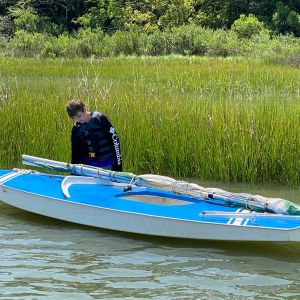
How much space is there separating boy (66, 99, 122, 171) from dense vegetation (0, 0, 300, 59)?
19416 mm

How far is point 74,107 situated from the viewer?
835 centimetres

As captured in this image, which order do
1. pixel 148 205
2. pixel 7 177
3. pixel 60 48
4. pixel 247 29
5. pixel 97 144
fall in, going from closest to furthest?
1. pixel 148 205
2. pixel 97 144
3. pixel 7 177
4. pixel 60 48
5. pixel 247 29

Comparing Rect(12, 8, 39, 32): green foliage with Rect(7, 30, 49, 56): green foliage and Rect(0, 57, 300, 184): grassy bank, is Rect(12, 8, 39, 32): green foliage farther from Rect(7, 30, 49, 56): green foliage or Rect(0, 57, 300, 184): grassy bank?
Rect(0, 57, 300, 184): grassy bank

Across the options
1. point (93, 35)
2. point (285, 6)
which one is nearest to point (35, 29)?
point (93, 35)

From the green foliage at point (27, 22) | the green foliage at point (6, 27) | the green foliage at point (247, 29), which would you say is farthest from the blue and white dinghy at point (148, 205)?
the green foliage at point (6, 27)

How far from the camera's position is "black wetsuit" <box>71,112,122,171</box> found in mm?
8562

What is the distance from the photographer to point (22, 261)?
7062 mm

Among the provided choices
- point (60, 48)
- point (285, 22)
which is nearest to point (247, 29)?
point (285, 22)

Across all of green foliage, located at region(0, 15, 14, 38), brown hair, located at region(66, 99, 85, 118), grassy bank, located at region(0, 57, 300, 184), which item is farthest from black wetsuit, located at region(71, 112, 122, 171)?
green foliage, located at region(0, 15, 14, 38)

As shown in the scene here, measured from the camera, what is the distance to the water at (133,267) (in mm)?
6316

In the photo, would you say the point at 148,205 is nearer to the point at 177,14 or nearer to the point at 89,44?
the point at 89,44

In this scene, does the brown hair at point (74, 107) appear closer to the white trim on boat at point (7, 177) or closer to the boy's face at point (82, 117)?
the boy's face at point (82, 117)

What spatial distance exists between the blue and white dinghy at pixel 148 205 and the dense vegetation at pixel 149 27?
19668 mm

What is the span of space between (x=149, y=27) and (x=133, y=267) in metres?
36.5
